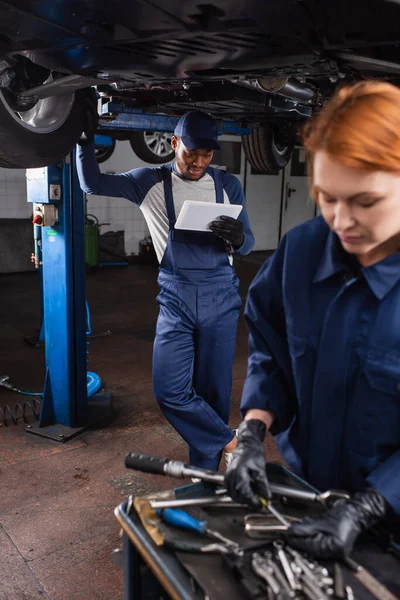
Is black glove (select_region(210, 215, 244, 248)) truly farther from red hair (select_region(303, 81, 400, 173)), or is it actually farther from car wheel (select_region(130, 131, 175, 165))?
car wheel (select_region(130, 131, 175, 165))

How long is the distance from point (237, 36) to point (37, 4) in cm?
57

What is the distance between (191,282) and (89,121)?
0.87 meters

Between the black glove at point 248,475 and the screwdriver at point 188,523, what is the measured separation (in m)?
0.08

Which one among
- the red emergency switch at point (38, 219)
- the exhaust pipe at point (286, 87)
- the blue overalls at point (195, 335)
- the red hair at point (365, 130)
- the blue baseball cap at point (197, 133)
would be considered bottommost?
the blue overalls at point (195, 335)

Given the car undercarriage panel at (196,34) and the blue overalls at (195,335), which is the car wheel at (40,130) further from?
the blue overalls at (195,335)

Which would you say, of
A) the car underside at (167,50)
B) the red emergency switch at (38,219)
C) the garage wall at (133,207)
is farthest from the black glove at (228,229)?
the garage wall at (133,207)

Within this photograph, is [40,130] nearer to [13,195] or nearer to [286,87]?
[286,87]

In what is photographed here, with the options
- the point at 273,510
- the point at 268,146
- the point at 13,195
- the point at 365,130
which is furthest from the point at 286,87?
the point at 13,195

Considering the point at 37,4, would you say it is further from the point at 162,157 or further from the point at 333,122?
the point at 162,157

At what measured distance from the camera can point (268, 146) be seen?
4.52 meters

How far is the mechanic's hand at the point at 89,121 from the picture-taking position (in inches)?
97.0

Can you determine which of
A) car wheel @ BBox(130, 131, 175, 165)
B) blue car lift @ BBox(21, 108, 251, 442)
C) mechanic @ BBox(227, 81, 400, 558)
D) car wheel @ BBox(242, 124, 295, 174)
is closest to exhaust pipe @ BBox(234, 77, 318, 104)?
blue car lift @ BBox(21, 108, 251, 442)

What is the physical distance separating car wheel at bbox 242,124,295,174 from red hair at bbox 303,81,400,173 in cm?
357

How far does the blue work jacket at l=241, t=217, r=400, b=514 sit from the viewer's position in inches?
39.9
